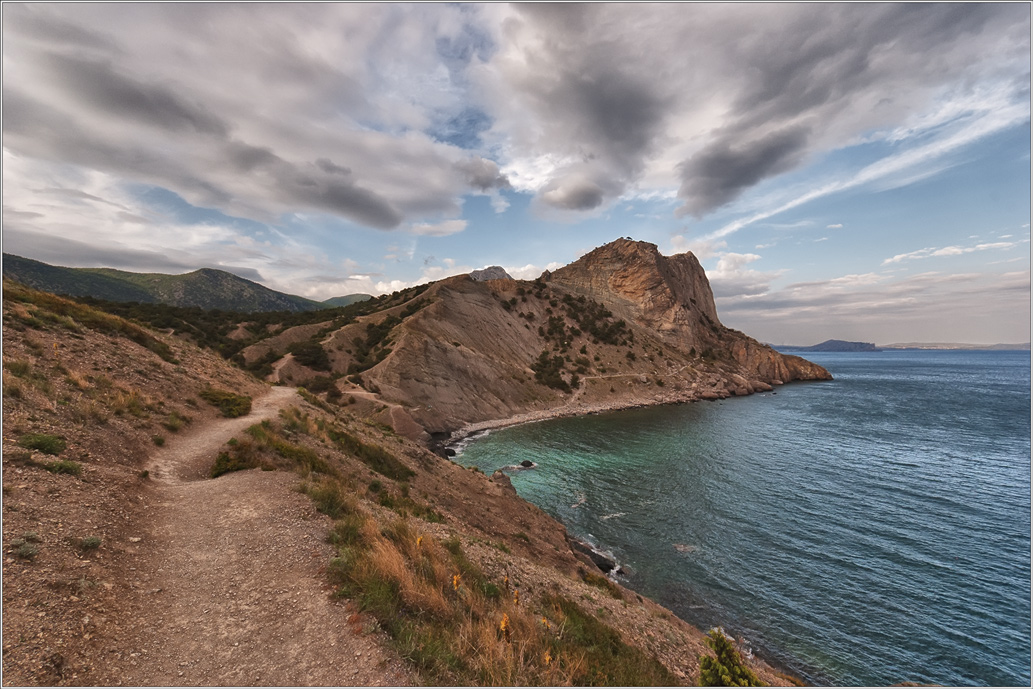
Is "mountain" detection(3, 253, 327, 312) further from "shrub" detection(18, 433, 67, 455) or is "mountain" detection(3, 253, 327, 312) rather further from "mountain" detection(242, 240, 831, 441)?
"shrub" detection(18, 433, 67, 455)

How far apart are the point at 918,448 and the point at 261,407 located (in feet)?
206

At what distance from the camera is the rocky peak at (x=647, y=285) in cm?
10150

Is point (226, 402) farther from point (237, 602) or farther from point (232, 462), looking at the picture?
point (237, 602)

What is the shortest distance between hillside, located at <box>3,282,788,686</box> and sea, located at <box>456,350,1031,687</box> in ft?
14.4

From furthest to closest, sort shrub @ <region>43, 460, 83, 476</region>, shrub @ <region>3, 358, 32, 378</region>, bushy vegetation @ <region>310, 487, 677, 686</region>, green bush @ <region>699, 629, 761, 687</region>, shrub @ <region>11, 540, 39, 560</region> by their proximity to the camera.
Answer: shrub @ <region>3, 358, 32, 378</region>, shrub @ <region>43, 460, 83, 476</region>, green bush @ <region>699, 629, 761, 687</region>, bushy vegetation @ <region>310, 487, 677, 686</region>, shrub @ <region>11, 540, 39, 560</region>

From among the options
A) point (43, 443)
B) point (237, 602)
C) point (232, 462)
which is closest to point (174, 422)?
point (232, 462)

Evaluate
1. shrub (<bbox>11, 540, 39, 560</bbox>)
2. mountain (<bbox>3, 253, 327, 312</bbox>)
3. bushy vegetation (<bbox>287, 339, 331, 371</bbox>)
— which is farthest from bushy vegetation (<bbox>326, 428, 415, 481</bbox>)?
mountain (<bbox>3, 253, 327, 312</bbox>)

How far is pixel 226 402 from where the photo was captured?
18.5 metres

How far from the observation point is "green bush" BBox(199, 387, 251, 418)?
58.3 ft

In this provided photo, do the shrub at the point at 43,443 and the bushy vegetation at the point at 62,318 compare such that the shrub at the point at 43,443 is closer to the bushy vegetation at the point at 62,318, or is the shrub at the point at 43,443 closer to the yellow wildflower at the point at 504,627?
the bushy vegetation at the point at 62,318

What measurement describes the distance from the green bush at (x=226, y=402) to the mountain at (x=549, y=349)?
17.7 meters

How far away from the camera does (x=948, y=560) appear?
20.4 m

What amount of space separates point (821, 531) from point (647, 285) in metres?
88.0

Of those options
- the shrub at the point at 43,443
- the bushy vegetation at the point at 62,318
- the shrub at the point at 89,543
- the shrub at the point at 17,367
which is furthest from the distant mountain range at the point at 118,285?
the shrub at the point at 89,543
